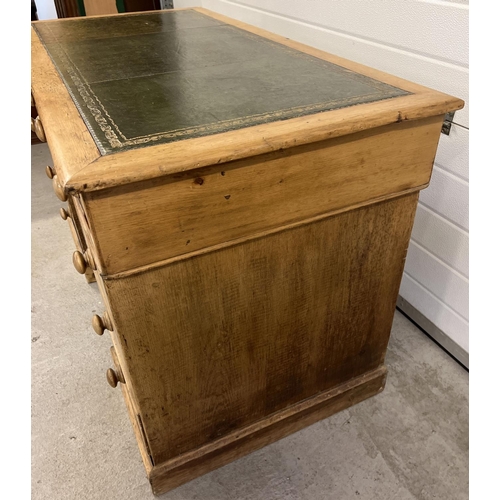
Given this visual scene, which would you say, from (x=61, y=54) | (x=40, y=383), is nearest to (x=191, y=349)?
(x=40, y=383)

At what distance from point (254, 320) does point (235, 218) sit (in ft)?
0.87

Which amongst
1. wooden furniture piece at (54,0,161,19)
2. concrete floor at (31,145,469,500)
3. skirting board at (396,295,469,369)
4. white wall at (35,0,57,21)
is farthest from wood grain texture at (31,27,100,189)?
white wall at (35,0,57,21)

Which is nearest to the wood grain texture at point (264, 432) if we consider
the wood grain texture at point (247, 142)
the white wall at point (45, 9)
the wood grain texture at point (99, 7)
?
the wood grain texture at point (247, 142)

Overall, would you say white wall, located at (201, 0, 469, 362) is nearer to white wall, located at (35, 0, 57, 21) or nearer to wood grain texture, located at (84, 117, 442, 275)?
wood grain texture, located at (84, 117, 442, 275)

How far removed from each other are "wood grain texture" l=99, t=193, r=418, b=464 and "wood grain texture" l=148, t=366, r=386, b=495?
0.02 meters

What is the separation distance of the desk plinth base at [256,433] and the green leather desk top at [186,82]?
69 cm

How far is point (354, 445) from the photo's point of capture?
3.81ft

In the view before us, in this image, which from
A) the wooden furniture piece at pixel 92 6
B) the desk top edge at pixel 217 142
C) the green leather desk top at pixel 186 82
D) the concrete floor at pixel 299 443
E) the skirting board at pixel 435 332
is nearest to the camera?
the desk top edge at pixel 217 142

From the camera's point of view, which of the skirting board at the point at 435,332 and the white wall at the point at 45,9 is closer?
the skirting board at the point at 435,332

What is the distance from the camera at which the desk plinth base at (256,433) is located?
3.45 ft

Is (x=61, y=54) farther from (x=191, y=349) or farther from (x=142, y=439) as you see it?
(x=142, y=439)

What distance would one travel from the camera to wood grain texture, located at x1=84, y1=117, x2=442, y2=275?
676 mm

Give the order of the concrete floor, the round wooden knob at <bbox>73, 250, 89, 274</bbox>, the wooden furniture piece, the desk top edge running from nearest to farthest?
the desk top edge < the round wooden knob at <bbox>73, 250, 89, 274</bbox> < the concrete floor < the wooden furniture piece

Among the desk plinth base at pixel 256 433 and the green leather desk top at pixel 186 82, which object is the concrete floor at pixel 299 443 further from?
the green leather desk top at pixel 186 82
